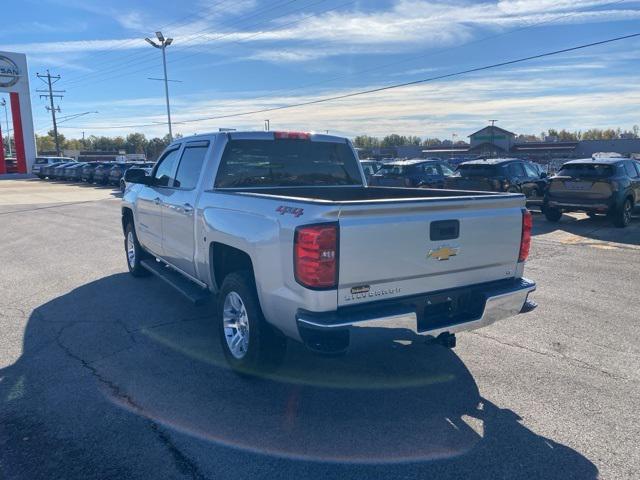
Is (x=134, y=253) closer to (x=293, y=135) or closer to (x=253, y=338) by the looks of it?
(x=293, y=135)

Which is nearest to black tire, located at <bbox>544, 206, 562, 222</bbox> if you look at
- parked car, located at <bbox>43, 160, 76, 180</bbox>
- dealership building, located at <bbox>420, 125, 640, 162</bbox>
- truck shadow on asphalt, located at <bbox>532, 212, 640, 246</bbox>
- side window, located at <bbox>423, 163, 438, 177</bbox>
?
truck shadow on asphalt, located at <bbox>532, 212, 640, 246</bbox>

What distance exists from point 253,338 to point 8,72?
5596 cm

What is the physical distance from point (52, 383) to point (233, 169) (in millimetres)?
2449

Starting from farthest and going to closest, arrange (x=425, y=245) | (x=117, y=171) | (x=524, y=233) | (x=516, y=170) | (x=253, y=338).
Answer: (x=117, y=171) < (x=516, y=170) < (x=524, y=233) < (x=253, y=338) < (x=425, y=245)

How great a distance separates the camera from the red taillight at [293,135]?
530 cm

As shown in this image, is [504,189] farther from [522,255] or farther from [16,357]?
[16,357]

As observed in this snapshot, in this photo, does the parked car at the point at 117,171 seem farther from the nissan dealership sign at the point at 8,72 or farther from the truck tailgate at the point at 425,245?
the truck tailgate at the point at 425,245

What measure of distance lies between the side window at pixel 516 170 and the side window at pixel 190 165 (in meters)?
11.1

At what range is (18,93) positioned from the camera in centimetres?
4922

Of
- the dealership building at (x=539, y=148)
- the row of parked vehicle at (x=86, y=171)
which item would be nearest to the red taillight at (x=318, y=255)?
the row of parked vehicle at (x=86, y=171)

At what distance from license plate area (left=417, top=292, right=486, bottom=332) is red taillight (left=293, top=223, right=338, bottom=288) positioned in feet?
2.59

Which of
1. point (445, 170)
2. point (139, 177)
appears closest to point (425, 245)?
point (139, 177)

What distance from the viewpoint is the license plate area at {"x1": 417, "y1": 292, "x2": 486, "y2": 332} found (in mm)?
3590

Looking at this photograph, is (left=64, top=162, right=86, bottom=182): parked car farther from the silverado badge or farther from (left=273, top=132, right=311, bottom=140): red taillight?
the silverado badge
